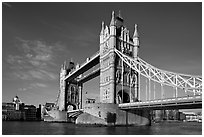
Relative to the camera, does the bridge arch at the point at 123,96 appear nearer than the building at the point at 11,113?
Yes

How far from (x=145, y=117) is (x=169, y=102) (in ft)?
40.3

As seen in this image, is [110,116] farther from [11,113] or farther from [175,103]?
[11,113]

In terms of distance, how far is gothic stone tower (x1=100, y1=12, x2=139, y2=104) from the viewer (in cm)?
4772

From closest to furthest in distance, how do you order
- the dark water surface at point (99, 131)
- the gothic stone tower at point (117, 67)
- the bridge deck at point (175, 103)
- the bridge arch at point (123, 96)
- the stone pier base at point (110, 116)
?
the dark water surface at point (99, 131) → the bridge deck at point (175, 103) → the stone pier base at point (110, 116) → the gothic stone tower at point (117, 67) → the bridge arch at point (123, 96)

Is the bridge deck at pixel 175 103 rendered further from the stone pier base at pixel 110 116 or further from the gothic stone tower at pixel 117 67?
the gothic stone tower at pixel 117 67

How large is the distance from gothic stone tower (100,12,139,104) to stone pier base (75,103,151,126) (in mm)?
3515

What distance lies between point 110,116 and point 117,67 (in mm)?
9989

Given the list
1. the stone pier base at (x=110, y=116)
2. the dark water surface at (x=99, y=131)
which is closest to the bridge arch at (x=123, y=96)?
the stone pier base at (x=110, y=116)

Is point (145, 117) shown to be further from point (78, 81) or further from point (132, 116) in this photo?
point (78, 81)

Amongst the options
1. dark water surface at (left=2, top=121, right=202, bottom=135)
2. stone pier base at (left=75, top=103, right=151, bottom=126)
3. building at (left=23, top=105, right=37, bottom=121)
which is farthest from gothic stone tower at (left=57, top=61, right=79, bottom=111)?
dark water surface at (left=2, top=121, right=202, bottom=135)

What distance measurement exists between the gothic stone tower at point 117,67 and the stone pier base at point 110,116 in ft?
11.5

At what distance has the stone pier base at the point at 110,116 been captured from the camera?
138ft

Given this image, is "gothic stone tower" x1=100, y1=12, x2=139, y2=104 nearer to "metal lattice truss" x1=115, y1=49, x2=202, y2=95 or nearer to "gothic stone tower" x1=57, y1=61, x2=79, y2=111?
"metal lattice truss" x1=115, y1=49, x2=202, y2=95

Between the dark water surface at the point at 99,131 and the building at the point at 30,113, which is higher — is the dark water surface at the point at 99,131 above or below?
above
